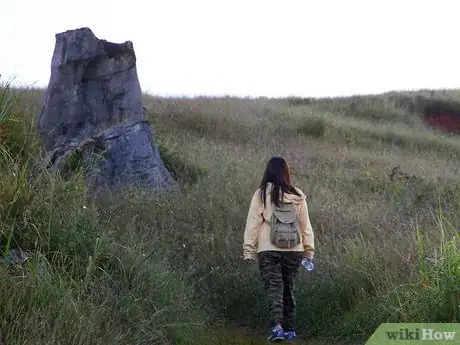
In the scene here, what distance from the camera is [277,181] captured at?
261 inches

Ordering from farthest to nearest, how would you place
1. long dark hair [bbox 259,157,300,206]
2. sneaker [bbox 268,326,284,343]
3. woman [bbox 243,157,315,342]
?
long dark hair [bbox 259,157,300,206] < woman [bbox 243,157,315,342] < sneaker [bbox 268,326,284,343]

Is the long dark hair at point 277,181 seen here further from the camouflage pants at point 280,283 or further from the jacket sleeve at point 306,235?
the camouflage pants at point 280,283

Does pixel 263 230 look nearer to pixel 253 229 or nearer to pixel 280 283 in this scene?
pixel 253 229

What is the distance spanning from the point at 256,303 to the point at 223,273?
58 cm

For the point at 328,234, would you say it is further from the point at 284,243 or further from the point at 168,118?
the point at 168,118

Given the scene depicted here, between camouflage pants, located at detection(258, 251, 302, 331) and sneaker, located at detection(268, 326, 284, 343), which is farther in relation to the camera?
camouflage pants, located at detection(258, 251, 302, 331)

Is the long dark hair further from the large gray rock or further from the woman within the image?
the large gray rock

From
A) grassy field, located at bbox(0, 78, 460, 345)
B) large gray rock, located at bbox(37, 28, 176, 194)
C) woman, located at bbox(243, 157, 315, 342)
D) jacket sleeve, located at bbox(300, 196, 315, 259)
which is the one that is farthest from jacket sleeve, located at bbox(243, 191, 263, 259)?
large gray rock, located at bbox(37, 28, 176, 194)

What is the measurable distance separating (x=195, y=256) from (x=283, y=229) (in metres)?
1.93

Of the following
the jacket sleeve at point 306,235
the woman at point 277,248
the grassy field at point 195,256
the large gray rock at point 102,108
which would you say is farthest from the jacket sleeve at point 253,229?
the large gray rock at point 102,108

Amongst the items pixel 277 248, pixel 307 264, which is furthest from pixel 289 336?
pixel 277 248

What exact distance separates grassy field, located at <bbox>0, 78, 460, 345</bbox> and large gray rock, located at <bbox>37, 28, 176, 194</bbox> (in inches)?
32.9

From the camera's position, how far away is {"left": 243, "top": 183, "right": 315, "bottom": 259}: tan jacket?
6.50 m

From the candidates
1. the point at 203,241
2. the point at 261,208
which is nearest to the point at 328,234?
the point at 203,241
